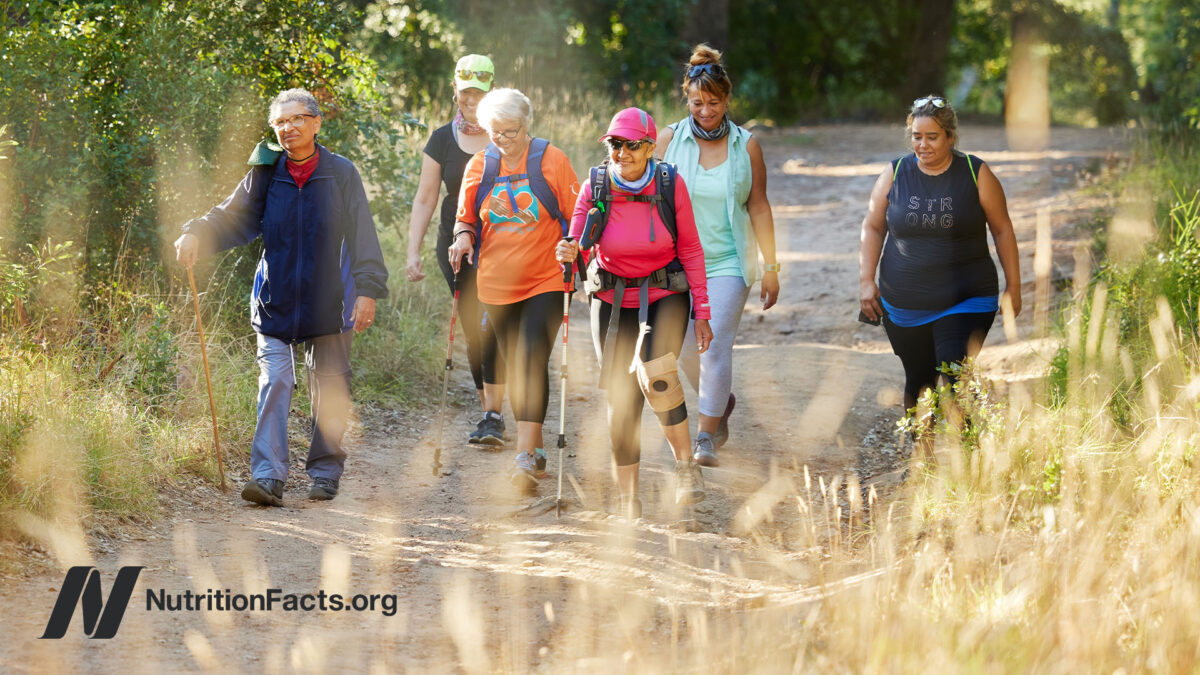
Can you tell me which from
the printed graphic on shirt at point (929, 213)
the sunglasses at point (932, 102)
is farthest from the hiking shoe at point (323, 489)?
the sunglasses at point (932, 102)

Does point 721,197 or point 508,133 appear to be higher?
point 508,133

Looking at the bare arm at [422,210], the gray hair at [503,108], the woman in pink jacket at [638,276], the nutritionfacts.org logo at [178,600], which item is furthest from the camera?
the bare arm at [422,210]

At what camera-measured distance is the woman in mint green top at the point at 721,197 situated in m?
6.21

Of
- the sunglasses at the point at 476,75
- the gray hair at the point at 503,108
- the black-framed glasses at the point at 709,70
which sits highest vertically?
the sunglasses at the point at 476,75

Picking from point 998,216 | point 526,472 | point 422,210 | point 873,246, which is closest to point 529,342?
point 526,472

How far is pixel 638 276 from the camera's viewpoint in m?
5.50

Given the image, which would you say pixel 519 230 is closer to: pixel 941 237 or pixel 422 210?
pixel 422 210

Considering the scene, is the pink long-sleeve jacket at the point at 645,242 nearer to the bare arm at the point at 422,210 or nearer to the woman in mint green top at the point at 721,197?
the woman in mint green top at the point at 721,197

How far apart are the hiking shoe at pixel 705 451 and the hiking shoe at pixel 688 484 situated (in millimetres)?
806

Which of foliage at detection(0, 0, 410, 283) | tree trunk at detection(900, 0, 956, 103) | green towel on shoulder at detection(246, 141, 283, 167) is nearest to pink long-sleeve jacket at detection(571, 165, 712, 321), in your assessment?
green towel on shoulder at detection(246, 141, 283, 167)

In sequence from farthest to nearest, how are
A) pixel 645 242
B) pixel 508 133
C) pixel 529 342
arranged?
pixel 529 342, pixel 508 133, pixel 645 242

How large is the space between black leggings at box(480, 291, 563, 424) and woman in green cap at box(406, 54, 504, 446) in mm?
589

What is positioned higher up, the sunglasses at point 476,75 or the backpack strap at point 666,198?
the sunglasses at point 476,75

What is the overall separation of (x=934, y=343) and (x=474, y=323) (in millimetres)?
2436
